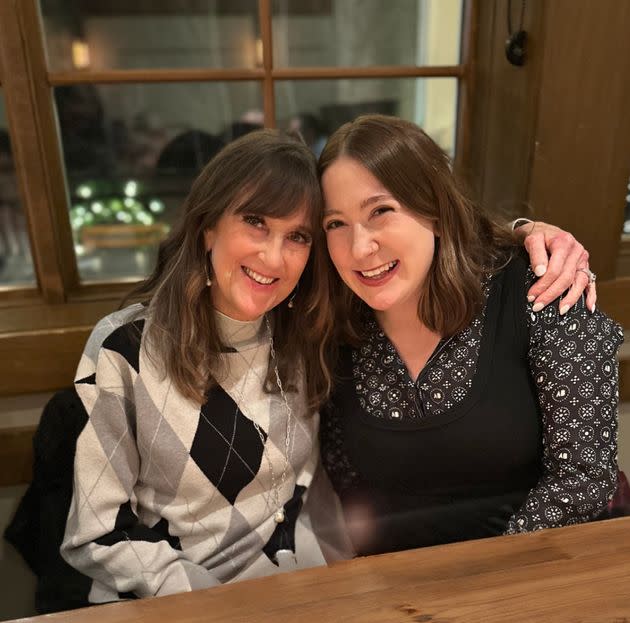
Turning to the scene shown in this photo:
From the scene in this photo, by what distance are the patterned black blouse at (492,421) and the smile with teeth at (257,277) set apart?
0.27m

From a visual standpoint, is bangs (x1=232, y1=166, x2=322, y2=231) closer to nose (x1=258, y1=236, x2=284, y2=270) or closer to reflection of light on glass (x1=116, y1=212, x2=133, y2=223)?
nose (x1=258, y1=236, x2=284, y2=270)

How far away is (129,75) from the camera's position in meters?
1.59

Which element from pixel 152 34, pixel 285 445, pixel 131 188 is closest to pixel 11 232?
pixel 131 188

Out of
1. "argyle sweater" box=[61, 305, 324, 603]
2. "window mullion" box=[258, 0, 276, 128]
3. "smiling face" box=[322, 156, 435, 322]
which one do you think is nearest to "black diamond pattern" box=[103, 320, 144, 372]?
"argyle sweater" box=[61, 305, 324, 603]

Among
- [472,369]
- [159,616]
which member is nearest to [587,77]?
[472,369]

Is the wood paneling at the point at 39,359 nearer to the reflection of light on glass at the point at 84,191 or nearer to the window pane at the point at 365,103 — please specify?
the reflection of light on glass at the point at 84,191

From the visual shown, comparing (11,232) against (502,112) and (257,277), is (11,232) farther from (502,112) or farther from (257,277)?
(502,112)

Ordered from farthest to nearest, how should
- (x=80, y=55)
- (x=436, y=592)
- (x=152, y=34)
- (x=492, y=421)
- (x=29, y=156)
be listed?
(x=152, y=34)
(x=80, y=55)
(x=29, y=156)
(x=492, y=421)
(x=436, y=592)

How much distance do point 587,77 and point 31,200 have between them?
1.40m

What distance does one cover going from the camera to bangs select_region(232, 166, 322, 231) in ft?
3.77

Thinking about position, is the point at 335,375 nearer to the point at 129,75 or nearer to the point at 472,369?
the point at 472,369

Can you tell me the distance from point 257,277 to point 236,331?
14 centimetres

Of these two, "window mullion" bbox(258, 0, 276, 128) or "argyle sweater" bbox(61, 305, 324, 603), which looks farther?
"window mullion" bbox(258, 0, 276, 128)

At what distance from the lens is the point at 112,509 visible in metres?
1.18
